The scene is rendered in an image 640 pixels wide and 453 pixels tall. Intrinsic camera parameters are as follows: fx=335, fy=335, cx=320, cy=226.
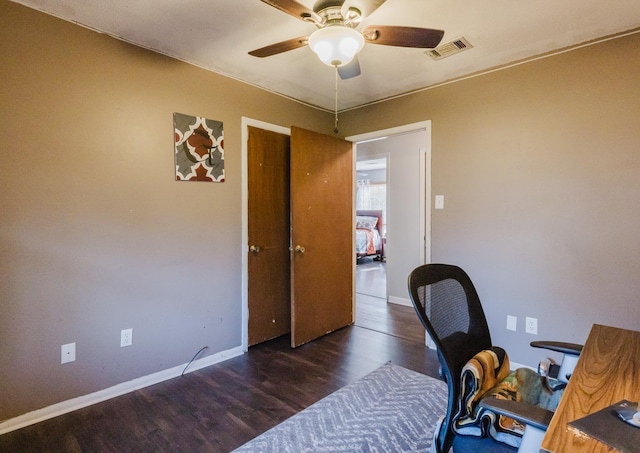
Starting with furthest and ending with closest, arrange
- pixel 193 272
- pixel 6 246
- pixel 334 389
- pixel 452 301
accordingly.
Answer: pixel 193 272
pixel 334 389
pixel 6 246
pixel 452 301

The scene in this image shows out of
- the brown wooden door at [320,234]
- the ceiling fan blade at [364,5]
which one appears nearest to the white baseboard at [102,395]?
the brown wooden door at [320,234]

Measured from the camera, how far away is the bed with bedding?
784cm

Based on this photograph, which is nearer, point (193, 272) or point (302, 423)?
point (302, 423)

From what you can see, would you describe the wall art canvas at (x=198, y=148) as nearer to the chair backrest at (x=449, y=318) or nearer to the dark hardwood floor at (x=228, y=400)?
the dark hardwood floor at (x=228, y=400)

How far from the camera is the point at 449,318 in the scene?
1289mm

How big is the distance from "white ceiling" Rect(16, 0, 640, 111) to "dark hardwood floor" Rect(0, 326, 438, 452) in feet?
7.79

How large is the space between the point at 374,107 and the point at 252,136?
1328 mm

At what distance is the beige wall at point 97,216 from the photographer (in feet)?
6.18

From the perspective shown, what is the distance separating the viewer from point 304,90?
10.3 feet

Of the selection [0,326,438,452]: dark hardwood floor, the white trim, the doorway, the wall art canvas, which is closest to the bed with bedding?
the doorway

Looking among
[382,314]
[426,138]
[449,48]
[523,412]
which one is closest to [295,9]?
[449,48]

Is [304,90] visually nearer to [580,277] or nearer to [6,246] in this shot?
[6,246]

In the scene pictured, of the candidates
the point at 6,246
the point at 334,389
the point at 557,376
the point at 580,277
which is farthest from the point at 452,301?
the point at 6,246

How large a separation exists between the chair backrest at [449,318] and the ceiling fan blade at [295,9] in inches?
49.2
